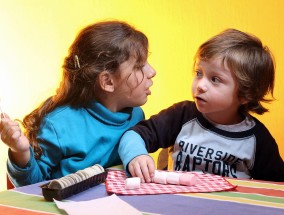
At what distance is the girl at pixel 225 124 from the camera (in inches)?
46.8

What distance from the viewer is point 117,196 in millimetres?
849

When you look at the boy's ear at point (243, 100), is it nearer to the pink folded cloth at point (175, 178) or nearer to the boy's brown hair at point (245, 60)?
the boy's brown hair at point (245, 60)

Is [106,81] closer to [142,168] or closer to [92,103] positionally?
[92,103]

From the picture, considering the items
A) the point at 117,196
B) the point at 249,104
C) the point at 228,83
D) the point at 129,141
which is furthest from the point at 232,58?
the point at 117,196

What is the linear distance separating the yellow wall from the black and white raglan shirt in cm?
76

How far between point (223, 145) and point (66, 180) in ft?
1.68

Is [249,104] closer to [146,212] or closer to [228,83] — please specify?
[228,83]

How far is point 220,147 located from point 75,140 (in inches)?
16.0

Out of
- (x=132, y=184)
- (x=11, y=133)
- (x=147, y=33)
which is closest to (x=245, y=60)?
(x=132, y=184)

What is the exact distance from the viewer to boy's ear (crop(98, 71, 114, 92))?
1314mm

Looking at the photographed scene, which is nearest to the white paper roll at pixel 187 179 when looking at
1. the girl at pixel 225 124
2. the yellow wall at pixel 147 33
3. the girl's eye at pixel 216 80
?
the girl at pixel 225 124

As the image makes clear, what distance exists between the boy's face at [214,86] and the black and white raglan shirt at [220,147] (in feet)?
0.23

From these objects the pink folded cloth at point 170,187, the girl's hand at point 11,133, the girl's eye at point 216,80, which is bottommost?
the pink folded cloth at point 170,187

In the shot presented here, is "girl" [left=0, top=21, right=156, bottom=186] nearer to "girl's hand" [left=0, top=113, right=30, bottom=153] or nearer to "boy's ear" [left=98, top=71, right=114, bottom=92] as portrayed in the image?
"boy's ear" [left=98, top=71, right=114, bottom=92]
